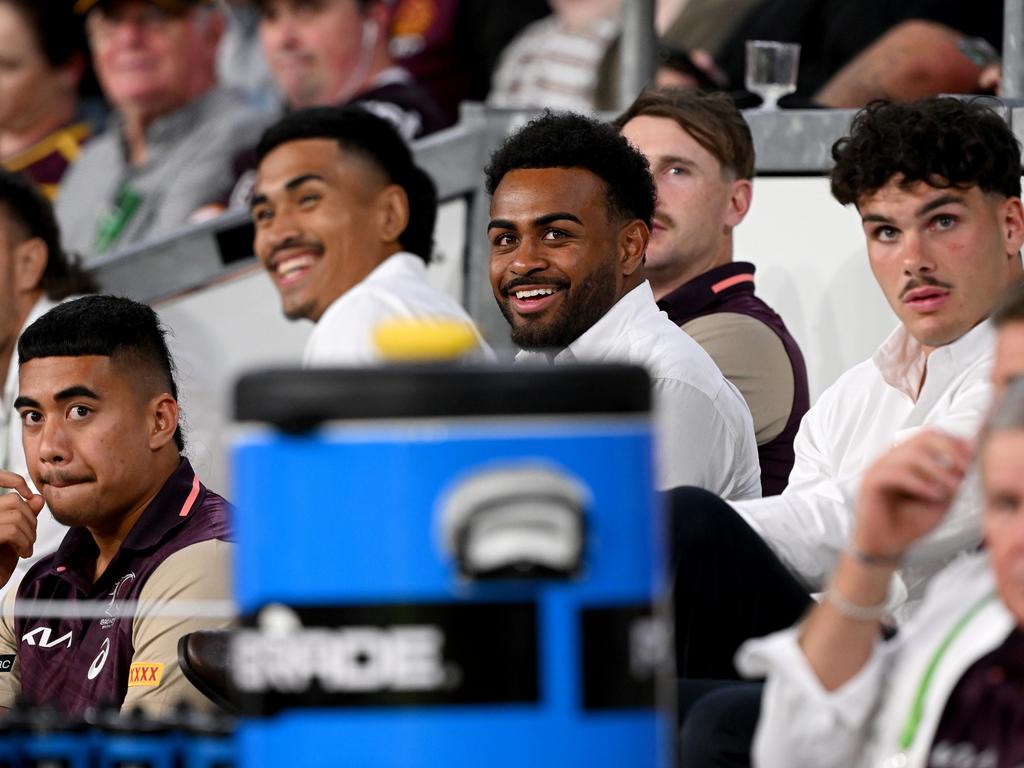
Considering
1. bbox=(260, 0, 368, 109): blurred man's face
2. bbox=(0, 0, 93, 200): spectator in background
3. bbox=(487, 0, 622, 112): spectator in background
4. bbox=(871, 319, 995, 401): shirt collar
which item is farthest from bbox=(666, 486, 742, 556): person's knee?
bbox=(0, 0, 93, 200): spectator in background

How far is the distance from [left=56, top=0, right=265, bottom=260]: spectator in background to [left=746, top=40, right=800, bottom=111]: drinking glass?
86.7 inches

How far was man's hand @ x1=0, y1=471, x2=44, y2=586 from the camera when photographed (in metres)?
2.71

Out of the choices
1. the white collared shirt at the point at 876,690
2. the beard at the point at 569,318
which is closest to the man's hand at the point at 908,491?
the white collared shirt at the point at 876,690

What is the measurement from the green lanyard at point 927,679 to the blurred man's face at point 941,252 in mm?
1068

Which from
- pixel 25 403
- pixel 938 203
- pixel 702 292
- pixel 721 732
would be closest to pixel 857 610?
pixel 721 732

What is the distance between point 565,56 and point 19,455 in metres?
2.15

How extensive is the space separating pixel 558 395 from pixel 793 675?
362 mm

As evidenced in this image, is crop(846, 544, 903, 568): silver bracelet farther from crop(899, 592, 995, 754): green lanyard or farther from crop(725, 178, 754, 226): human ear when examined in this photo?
crop(725, 178, 754, 226): human ear

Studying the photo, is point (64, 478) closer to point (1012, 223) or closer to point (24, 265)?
point (1012, 223)

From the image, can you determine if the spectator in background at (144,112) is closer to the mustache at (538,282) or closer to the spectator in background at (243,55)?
the spectator in background at (243,55)

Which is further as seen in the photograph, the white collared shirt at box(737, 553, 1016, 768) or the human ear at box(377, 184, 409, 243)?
the human ear at box(377, 184, 409, 243)

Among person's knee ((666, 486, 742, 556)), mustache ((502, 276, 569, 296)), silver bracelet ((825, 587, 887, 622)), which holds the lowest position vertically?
silver bracelet ((825, 587, 887, 622))

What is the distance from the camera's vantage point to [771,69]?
13.0 ft

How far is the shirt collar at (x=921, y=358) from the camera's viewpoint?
2.59m
